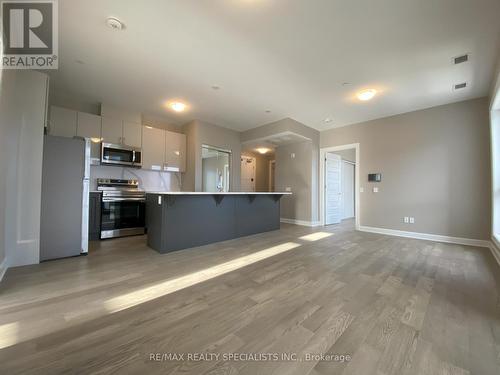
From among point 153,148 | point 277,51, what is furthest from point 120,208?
point 277,51

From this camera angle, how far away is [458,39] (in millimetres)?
2410

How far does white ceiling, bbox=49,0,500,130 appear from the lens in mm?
2066

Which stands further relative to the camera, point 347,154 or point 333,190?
point 347,154

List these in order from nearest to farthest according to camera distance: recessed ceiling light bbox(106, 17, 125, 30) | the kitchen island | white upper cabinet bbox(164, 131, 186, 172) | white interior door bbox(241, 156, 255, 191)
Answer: recessed ceiling light bbox(106, 17, 125, 30)
the kitchen island
white upper cabinet bbox(164, 131, 186, 172)
white interior door bbox(241, 156, 255, 191)

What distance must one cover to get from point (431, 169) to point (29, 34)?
22.8 feet

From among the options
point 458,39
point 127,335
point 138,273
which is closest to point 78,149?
point 138,273

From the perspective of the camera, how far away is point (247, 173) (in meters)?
8.75

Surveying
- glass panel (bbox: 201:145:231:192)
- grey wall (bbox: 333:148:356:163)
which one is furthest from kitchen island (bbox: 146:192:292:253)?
grey wall (bbox: 333:148:356:163)

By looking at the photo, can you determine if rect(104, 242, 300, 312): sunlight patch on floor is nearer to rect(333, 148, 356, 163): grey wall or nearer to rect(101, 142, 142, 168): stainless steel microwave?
rect(101, 142, 142, 168): stainless steel microwave

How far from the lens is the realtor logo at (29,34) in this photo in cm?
210

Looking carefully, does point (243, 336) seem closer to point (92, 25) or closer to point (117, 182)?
point (92, 25)

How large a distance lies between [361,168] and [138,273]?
17.9ft

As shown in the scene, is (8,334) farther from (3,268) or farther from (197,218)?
(197,218)

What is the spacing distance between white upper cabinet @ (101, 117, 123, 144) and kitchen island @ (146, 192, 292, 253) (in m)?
1.71
